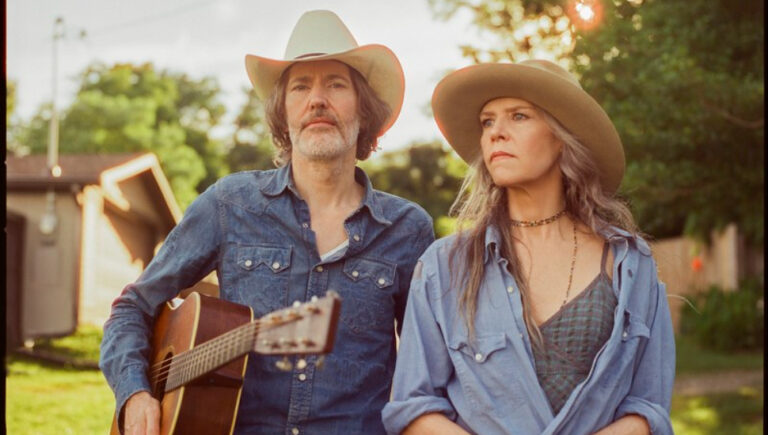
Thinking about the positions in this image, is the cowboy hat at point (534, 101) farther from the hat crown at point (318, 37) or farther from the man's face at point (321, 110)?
the hat crown at point (318, 37)

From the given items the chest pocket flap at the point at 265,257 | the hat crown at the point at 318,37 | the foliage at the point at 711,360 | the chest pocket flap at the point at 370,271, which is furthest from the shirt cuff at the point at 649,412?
the foliage at the point at 711,360

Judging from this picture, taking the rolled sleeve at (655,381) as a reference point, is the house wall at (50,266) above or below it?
below

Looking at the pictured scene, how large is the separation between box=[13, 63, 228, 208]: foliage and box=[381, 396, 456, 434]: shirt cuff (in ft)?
128

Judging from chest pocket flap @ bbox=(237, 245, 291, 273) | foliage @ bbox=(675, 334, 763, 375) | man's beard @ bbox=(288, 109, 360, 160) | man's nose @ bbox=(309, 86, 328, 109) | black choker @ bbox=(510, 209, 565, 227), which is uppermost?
man's nose @ bbox=(309, 86, 328, 109)

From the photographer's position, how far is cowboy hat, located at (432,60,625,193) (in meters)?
3.15

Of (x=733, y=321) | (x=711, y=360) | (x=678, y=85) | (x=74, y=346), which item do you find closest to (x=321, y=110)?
(x=678, y=85)

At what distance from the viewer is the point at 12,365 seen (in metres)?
14.0

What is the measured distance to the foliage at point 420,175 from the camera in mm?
46219

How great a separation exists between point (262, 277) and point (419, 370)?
807 millimetres

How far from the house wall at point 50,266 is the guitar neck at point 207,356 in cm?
1757

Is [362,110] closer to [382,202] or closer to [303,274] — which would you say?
[382,202]

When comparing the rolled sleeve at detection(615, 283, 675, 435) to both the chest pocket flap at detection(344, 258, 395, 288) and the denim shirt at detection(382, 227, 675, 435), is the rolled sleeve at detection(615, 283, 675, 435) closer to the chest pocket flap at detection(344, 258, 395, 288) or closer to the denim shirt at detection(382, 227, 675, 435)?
the denim shirt at detection(382, 227, 675, 435)

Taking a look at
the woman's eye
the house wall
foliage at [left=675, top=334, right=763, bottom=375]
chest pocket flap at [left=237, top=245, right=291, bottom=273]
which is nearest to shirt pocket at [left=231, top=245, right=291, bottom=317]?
chest pocket flap at [left=237, top=245, right=291, bottom=273]

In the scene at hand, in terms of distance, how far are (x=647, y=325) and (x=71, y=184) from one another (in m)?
18.5
